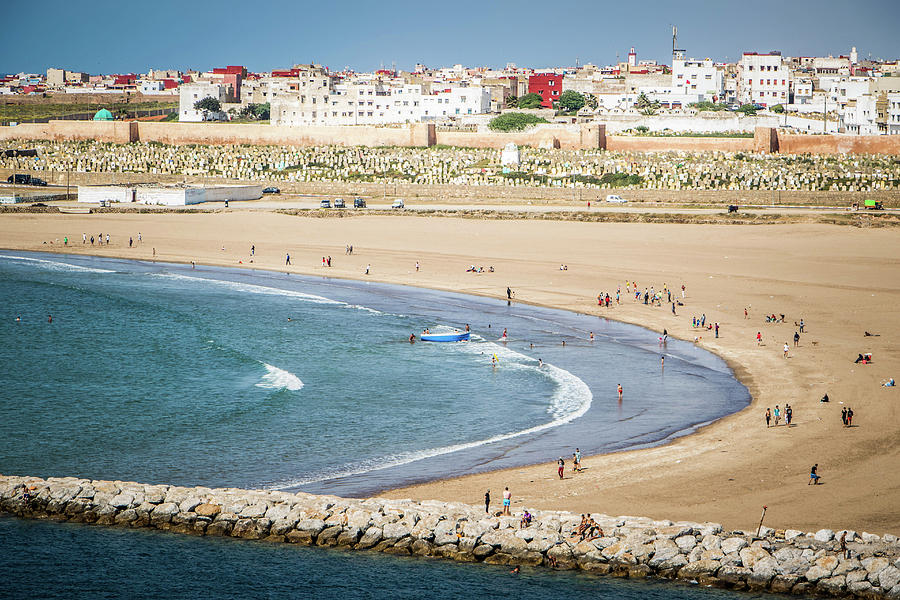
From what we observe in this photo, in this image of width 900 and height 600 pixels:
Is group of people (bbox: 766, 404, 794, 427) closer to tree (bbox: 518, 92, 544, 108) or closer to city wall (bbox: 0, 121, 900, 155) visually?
city wall (bbox: 0, 121, 900, 155)

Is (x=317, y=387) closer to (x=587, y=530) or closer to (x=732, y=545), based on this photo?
(x=587, y=530)

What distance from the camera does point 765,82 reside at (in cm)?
10362

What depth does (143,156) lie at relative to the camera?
3329 inches

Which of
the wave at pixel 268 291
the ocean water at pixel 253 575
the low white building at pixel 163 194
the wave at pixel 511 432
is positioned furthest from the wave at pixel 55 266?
the ocean water at pixel 253 575

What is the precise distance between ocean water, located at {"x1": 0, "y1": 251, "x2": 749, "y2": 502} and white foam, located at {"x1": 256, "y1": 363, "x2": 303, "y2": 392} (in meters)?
0.06

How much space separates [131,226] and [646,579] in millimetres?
47866

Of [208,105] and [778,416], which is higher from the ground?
[208,105]

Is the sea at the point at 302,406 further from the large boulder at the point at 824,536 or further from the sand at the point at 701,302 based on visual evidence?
the large boulder at the point at 824,536

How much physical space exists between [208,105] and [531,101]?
3543 cm

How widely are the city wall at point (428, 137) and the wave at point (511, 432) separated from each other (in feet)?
162

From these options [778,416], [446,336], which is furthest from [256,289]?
[778,416]

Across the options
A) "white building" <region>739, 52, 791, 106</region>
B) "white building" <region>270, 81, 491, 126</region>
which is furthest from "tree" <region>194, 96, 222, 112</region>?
"white building" <region>739, 52, 791, 106</region>

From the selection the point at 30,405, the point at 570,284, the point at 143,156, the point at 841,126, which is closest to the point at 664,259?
the point at 570,284

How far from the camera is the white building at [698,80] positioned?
102 meters
